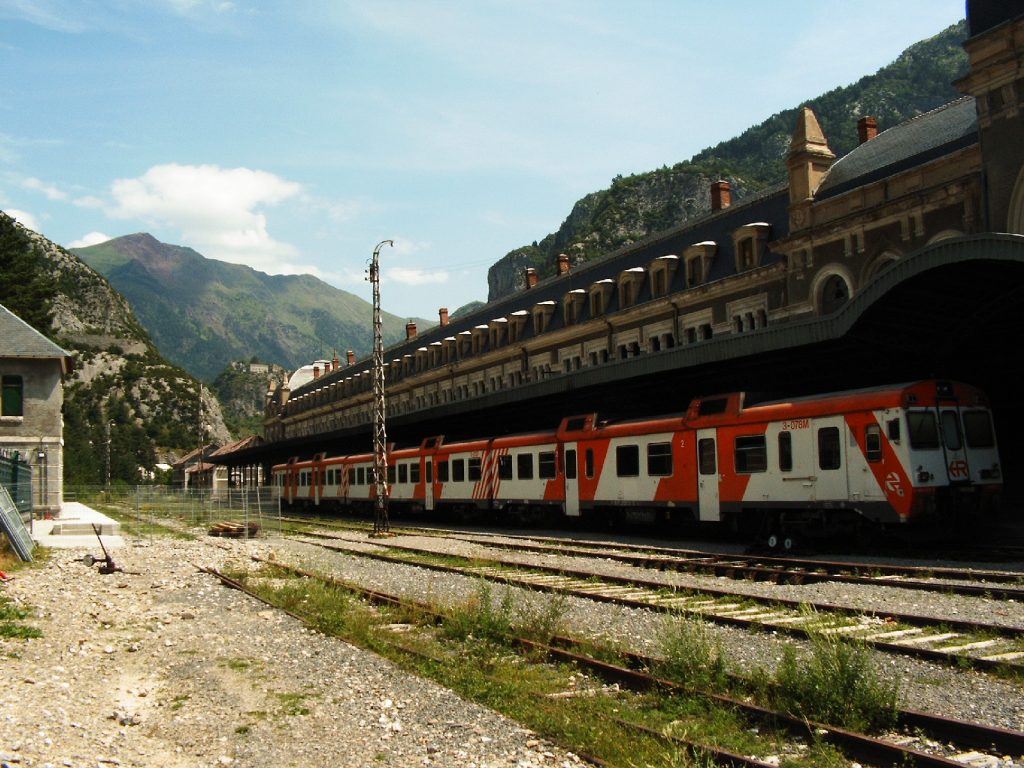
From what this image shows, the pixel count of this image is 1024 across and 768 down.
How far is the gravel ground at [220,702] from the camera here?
667 cm

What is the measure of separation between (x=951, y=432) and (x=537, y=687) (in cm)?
1184

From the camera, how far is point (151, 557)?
22.9 meters

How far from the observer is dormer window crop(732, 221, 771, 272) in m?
40.5

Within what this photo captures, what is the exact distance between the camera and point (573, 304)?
55.8 metres

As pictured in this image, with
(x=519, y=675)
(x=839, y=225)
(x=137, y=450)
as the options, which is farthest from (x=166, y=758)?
(x=137, y=450)

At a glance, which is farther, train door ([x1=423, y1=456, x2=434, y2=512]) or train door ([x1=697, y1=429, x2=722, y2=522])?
train door ([x1=423, y1=456, x2=434, y2=512])

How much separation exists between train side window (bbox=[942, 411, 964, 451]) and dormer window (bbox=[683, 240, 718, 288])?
1097 inches

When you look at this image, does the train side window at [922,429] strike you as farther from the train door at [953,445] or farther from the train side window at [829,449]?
the train side window at [829,449]

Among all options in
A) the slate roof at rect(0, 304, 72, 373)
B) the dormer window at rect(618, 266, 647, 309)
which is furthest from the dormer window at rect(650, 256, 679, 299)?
the slate roof at rect(0, 304, 72, 373)

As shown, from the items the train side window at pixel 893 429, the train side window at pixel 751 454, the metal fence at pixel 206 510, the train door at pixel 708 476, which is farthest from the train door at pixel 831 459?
the metal fence at pixel 206 510

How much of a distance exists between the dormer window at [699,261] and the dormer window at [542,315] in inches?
591

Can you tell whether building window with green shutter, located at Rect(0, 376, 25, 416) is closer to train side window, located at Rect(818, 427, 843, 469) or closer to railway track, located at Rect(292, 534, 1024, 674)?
railway track, located at Rect(292, 534, 1024, 674)

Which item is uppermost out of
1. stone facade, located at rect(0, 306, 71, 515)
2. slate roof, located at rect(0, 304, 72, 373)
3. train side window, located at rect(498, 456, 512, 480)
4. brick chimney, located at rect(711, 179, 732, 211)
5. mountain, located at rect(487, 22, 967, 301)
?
mountain, located at rect(487, 22, 967, 301)

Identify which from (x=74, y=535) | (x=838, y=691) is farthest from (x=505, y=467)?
(x=838, y=691)
